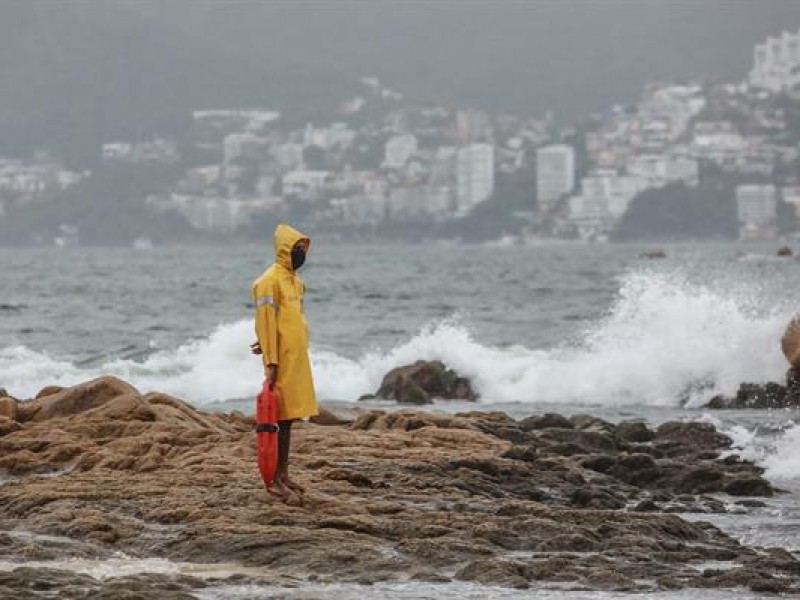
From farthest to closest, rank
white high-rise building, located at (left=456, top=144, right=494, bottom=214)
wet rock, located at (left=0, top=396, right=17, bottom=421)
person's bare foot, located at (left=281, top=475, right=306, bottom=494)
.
A: white high-rise building, located at (left=456, top=144, right=494, bottom=214) → wet rock, located at (left=0, top=396, right=17, bottom=421) → person's bare foot, located at (left=281, top=475, right=306, bottom=494)

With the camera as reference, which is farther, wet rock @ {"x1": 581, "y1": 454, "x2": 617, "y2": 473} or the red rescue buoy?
wet rock @ {"x1": 581, "y1": 454, "x2": 617, "y2": 473}

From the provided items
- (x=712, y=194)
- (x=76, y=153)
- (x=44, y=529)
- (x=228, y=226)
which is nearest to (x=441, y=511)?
(x=44, y=529)

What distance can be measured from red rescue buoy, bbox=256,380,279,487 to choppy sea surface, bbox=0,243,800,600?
184 centimetres

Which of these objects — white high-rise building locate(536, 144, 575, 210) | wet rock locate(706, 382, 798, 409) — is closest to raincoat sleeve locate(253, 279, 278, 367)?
wet rock locate(706, 382, 798, 409)

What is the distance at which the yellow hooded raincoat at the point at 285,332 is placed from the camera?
36.5ft

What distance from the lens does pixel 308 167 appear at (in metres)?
185

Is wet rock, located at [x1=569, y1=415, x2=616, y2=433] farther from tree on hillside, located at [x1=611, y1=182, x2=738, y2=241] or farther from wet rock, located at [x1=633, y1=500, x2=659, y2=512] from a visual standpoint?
tree on hillside, located at [x1=611, y1=182, x2=738, y2=241]

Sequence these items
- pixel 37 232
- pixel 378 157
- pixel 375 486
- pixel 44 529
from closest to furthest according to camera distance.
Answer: pixel 44 529 → pixel 375 486 → pixel 37 232 → pixel 378 157

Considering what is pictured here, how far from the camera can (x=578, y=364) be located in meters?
Result: 26.1

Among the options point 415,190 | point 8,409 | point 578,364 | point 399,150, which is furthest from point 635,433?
point 399,150

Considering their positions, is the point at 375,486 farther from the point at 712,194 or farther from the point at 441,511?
the point at 712,194

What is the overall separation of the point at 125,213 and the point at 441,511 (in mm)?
144252

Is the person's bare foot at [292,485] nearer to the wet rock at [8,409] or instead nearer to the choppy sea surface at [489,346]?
the choppy sea surface at [489,346]

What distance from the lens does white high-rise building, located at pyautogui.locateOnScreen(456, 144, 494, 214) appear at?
16702 centimetres
